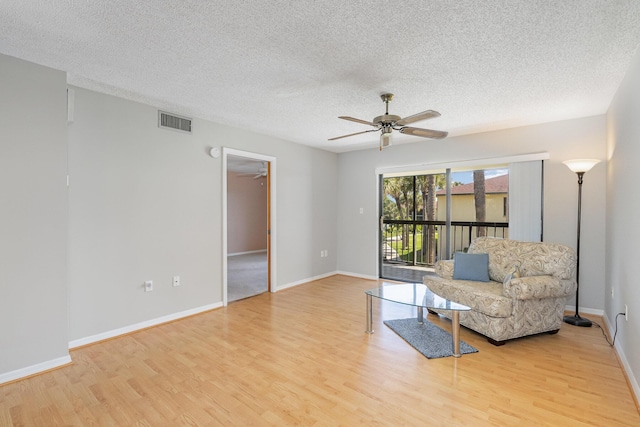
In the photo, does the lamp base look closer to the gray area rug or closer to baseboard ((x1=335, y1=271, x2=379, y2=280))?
the gray area rug

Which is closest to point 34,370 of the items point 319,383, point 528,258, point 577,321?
point 319,383

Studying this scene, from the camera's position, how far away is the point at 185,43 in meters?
2.14

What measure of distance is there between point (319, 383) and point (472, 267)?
7.34 feet

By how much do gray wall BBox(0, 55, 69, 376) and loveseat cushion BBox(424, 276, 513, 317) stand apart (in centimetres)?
354

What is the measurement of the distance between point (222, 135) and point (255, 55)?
197 centimetres

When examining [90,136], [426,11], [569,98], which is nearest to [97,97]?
[90,136]

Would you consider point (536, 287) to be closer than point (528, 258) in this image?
Yes

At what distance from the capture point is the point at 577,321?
3.37 m

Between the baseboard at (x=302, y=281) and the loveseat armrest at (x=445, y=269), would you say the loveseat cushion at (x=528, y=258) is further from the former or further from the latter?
the baseboard at (x=302, y=281)

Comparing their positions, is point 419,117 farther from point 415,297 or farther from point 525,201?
point 525,201

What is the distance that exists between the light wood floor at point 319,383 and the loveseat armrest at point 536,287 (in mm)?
473

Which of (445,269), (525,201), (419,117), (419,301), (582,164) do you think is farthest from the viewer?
(525,201)

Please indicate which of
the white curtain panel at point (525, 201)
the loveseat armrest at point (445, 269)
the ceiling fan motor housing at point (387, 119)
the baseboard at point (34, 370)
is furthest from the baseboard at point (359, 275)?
the baseboard at point (34, 370)

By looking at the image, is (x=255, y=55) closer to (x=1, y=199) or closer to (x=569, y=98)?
(x=1, y=199)
